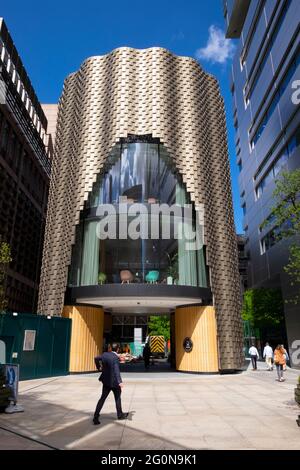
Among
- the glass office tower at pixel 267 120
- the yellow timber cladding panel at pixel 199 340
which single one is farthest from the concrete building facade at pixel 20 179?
the glass office tower at pixel 267 120

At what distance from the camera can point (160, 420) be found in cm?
857

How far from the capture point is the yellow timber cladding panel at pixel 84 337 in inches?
843

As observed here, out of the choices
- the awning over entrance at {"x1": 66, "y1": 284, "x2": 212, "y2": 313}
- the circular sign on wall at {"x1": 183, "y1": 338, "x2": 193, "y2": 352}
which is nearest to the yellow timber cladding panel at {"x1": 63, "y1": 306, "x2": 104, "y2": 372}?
the awning over entrance at {"x1": 66, "y1": 284, "x2": 212, "y2": 313}

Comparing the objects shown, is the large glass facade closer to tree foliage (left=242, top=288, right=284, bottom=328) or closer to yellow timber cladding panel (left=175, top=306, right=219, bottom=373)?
yellow timber cladding panel (left=175, top=306, right=219, bottom=373)

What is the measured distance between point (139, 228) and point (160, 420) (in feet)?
46.7

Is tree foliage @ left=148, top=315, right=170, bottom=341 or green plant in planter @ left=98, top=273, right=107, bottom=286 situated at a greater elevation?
green plant in planter @ left=98, top=273, right=107, bottom=286

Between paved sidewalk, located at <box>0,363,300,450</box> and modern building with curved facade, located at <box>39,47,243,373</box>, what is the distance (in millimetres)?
6981

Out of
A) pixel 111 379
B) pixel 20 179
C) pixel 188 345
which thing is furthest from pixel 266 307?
pixel 111 379

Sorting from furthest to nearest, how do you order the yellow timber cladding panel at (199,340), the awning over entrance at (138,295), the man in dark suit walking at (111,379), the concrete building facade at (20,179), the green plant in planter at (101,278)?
the concrete building facade at (20,179), the green plant in planter at (101,278), the yellow timber cladding panel at (199,340), the awning over entrance at (138,295), the man in dark suit walking at (111,379)

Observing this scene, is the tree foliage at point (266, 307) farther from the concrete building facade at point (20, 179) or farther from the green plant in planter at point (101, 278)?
the concrete building facade at point (20, 179)

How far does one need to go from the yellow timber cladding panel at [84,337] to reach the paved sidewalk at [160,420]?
259 inches

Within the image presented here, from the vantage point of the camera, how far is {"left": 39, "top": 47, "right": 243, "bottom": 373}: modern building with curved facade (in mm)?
21453

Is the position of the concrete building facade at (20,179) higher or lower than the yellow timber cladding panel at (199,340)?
higher

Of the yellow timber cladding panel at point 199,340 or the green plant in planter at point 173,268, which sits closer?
the yellow timber cladding panel at point 199,340
